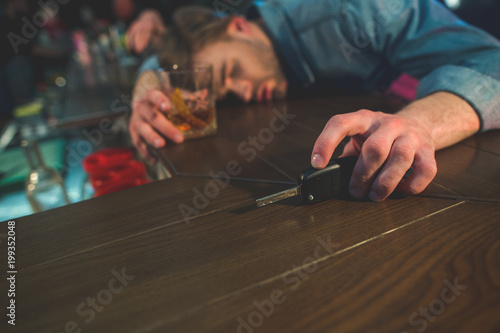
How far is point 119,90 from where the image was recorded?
208 centimetres

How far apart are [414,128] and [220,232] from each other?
354 millimetres

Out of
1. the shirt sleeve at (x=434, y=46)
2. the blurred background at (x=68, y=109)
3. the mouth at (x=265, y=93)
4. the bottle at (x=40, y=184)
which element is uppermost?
the shirt sleeve at (x=434, y=46)

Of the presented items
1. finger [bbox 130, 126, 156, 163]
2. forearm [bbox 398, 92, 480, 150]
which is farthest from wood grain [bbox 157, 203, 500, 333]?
finger [bbox 130, 126, 156, 163]

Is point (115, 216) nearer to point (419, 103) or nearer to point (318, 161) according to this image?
point (318, 161)

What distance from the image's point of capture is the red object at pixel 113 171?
731mm

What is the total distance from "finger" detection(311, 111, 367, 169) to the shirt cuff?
1.22 feet

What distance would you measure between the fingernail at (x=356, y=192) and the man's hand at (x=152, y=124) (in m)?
0.48

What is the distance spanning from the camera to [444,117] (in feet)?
2.19

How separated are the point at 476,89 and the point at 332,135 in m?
0.46

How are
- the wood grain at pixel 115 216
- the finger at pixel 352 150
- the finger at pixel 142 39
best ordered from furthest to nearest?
the finger at pixel 142 39, the finger at pixel 352 150, the wood grain at pixel 115 216

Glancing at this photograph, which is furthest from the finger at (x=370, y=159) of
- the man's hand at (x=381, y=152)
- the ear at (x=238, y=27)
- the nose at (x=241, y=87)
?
the ear at (x=238, y=27)

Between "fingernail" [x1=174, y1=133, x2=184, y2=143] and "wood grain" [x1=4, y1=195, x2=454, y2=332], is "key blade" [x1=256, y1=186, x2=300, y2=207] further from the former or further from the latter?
"fingernail" [x1=174, y1=133, x2=184, y2=143]

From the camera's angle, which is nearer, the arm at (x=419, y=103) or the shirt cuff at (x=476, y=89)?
the arm at (x=419, y=103)

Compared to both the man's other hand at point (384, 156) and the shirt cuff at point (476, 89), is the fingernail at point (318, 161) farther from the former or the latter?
the shirt cuff at point (476, 89)
